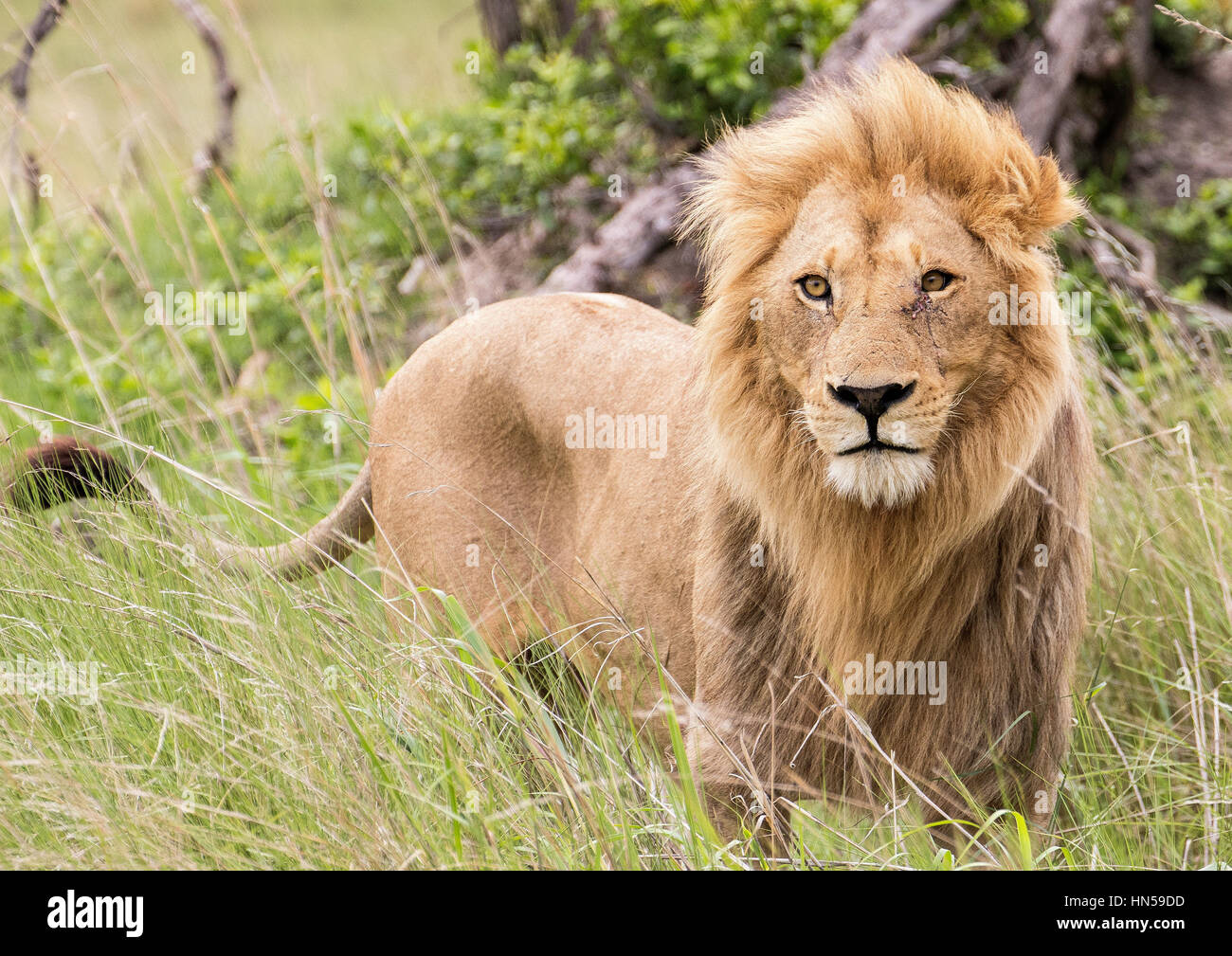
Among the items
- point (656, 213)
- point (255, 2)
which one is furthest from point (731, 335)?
point (255, 2)

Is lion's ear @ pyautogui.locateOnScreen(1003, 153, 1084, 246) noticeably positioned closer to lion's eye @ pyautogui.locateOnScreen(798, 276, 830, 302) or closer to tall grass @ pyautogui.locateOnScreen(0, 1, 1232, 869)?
lion's eye @ pyautogui.locateOnScreen(798, 276, 830, 302)

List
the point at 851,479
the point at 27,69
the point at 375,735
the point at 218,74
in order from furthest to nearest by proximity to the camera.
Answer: the point at 218,74, the point at 27,69, the point at 375,735, the point at 851,479

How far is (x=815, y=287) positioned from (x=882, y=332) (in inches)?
7.9

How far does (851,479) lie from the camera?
2.07 m

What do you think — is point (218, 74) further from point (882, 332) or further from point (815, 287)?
point (882, 332)

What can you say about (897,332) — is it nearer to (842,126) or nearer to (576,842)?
(842,126)

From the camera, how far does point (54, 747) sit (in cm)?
212

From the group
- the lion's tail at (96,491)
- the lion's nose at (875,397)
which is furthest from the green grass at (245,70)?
the lion's nose at (875,397)

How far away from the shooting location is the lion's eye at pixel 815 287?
7.04 feet

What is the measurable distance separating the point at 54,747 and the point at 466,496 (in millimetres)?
1092

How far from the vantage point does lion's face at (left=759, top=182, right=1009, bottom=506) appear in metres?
1.99

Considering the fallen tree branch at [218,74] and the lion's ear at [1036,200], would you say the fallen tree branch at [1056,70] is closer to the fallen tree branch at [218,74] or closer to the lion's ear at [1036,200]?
the lion's ear at [1036,200]

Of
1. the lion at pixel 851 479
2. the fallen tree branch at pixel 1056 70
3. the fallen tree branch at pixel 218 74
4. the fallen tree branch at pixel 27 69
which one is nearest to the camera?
the lion at pixel 851 479

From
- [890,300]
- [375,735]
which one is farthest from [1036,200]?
[375,735]
